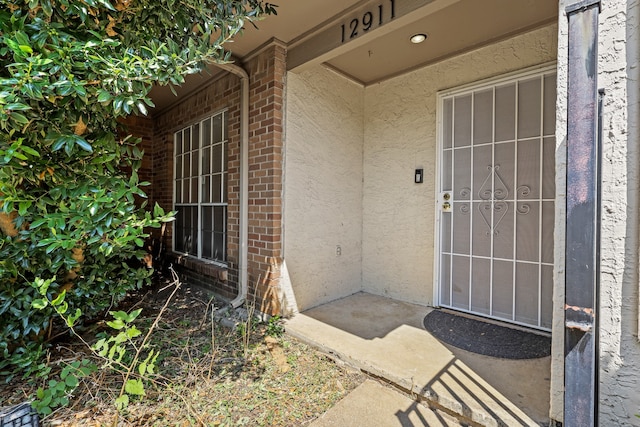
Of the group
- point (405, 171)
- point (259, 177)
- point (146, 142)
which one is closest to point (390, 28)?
point (405, 171)

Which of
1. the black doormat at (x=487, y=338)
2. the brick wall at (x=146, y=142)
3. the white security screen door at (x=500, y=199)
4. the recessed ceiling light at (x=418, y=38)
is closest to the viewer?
the black doormat at (x=487, y=338)

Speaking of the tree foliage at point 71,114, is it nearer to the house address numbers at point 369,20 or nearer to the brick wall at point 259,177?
the house address numbers at point 369,20

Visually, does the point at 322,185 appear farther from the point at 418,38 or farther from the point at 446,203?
the point at 418,38

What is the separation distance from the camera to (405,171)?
3.86 metres

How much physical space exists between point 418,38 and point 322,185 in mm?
1874

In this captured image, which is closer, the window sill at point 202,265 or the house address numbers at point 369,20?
the house address numbers at point 369,20

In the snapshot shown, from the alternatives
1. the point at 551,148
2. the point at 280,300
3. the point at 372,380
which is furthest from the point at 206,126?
the point at 551,148

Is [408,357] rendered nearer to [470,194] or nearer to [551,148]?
[470,194]

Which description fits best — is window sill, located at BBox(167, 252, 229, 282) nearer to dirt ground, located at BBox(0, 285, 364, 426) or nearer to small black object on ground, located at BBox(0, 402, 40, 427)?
dirt ground, located at BBox(0, 285, 364, 426)

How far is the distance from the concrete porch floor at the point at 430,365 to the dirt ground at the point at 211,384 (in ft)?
0.68

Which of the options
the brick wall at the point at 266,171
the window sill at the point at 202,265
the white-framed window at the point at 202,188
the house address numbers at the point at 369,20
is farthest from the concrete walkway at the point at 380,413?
the house address numbers at the point at 369,20

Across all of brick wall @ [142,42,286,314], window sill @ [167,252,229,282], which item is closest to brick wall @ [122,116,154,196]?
window sill @ [167,252,229,282]

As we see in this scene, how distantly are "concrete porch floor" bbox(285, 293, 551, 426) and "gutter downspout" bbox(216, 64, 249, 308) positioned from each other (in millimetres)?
766

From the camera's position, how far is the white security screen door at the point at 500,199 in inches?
116
